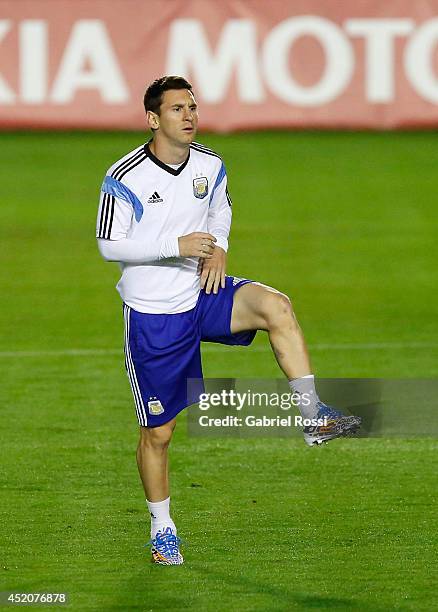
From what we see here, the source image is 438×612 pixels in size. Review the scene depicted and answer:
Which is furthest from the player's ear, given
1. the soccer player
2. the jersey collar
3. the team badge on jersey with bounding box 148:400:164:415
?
the team badge on jersey with bounding box 148:400:164:415

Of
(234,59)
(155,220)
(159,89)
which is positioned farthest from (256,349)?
(234,59)

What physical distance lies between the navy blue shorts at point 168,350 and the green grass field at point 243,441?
82 centimetres

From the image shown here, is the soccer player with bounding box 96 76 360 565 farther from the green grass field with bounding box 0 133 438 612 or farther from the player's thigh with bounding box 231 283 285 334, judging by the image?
the green grass field with bounding box 0 133 438 612

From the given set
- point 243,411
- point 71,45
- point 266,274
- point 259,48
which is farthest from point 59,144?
point 243,411

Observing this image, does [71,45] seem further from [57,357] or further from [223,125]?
[57,357]

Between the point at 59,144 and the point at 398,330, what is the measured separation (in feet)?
39.5

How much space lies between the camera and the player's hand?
7.68m

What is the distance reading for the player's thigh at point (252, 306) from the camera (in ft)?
25.6

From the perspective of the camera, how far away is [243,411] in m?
10.7

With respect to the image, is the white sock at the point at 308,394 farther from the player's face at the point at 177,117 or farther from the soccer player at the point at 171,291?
the player's face at the point at 177,117

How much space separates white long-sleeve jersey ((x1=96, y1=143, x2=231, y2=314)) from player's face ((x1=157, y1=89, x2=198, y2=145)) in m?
0.17

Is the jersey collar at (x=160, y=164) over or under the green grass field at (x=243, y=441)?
over

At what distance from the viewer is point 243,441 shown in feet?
35.0

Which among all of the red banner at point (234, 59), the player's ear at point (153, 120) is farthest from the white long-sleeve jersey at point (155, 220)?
the red banner at point (234, 59)
